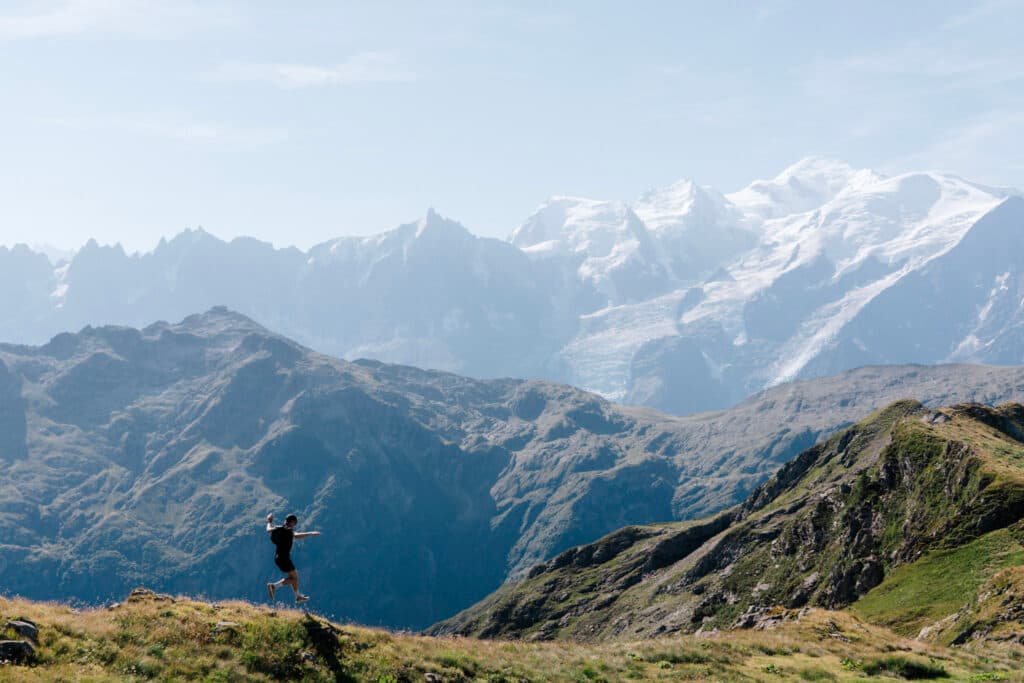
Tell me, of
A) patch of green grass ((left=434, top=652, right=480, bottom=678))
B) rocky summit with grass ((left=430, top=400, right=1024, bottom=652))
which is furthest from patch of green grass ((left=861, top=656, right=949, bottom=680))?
patch of green grass ((left=434, top=652, right=480, bottom=678))

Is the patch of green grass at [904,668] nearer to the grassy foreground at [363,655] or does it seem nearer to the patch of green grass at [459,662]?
the grassy foreground at [363,655]

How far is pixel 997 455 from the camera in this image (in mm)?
90750

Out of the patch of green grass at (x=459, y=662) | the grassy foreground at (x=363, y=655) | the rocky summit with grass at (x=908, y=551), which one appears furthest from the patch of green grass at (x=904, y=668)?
the patch of green grass at (x=459, y=662)

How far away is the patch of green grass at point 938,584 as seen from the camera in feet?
218

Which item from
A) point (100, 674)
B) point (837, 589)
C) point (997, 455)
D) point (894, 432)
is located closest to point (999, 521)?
point (997, 455)

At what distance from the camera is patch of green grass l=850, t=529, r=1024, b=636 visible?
66562 mm

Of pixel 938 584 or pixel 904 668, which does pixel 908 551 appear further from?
pixel 904 668

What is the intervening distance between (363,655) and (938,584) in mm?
56745

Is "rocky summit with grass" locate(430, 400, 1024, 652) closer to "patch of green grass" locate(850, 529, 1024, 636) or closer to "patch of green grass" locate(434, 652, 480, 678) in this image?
"patch of green grass" locate(850, 529, 1024, 636)

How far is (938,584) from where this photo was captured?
7281 centimetres

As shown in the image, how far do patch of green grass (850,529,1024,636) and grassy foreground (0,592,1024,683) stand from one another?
1785cm

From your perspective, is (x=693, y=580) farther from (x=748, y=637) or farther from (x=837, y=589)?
(x=748, y=637)

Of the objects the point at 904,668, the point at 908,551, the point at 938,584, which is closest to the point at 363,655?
the point at 904,668

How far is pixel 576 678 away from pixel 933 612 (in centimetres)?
4199
